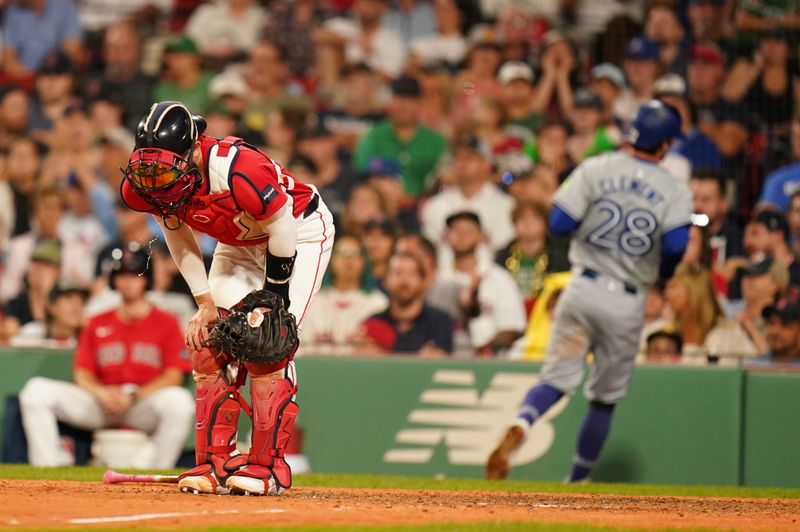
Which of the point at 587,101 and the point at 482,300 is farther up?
the point at 587,101

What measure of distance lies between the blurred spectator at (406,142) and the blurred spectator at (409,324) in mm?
2268

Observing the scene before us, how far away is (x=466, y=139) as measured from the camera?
11.5m

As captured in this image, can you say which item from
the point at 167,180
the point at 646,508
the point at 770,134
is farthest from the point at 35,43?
the point at 646,508

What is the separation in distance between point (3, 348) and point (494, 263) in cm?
372

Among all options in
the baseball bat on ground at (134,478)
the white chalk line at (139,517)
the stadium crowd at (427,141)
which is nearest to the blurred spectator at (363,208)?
the stadium crowd at (427,141)

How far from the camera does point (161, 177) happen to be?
5.32 meters

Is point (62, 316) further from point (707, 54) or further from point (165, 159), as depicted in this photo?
point (707, 54)

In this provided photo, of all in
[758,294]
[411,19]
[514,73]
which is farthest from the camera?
[411,19]

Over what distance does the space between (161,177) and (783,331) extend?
5171 millimetres

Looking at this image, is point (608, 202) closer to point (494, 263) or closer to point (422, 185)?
point (494, 263)

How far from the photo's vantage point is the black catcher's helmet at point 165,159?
5316mm

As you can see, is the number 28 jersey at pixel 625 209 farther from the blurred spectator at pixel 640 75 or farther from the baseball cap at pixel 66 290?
the baseball cap at pixel 66 290

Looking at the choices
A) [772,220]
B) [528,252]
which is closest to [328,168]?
[528,252]

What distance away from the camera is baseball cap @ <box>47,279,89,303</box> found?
9.98 meters
